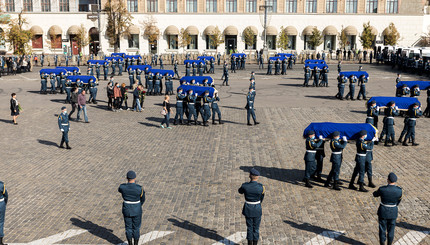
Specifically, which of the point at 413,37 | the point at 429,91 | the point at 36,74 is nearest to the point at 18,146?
the point at 429,91

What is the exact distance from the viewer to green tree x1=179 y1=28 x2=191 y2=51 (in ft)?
216

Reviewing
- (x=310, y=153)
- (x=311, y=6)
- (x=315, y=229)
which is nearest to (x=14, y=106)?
(x=310, y=153)

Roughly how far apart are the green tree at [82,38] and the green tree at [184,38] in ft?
43.2

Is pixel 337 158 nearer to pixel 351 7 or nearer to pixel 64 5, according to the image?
pixel 351 7

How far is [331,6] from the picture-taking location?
6662cm

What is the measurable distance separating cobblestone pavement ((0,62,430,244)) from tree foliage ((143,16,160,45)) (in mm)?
43014

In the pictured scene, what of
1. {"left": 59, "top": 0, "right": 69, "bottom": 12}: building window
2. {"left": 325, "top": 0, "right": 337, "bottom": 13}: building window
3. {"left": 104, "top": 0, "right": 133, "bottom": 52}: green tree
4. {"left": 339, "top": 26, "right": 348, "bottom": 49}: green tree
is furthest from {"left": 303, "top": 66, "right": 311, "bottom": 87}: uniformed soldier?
{"left": 59, "top": 0, "right": 69, "bottom": 12}: building window

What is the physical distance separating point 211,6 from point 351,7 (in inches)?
809

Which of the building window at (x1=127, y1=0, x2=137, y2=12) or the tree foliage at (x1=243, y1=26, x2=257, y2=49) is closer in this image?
the tree foliage at (x1=243, y1=26, x2=257, y2=49)

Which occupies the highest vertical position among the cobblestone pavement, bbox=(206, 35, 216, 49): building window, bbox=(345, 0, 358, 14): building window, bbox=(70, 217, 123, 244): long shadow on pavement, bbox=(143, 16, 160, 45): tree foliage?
bbox=(345, 0, 358, 14): building window

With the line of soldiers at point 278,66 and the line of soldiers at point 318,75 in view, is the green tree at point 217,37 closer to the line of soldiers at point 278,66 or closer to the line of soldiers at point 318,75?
the line of soldiers at point 278,66

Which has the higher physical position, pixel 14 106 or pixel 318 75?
pixel 318 75

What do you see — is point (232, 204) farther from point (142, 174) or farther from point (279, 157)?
point (279, 157)

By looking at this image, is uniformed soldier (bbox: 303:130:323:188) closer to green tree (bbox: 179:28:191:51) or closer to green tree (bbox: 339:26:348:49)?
green tree (bbox: 179:28:191:51)
